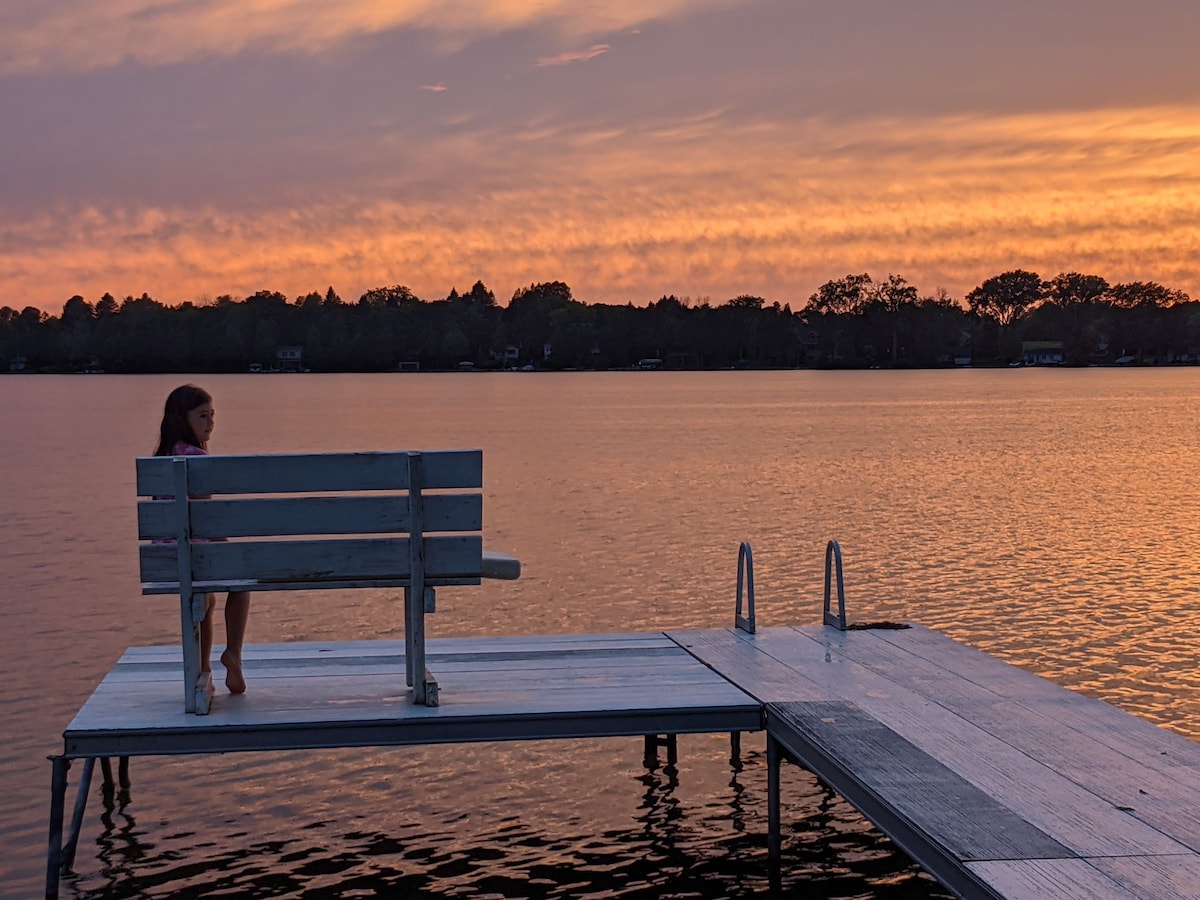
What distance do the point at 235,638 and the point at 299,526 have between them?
2.98ft

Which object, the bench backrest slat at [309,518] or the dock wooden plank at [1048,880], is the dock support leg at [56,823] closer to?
the bench backrest slat at [309,518]

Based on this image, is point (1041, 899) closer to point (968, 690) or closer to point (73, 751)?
point (968, 690)

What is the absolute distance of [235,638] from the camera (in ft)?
26.9

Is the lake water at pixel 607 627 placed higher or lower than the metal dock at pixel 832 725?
lower

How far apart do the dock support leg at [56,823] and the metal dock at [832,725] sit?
0.06 ft

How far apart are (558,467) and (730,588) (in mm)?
26470

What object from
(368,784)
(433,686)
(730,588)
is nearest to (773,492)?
(730,588)

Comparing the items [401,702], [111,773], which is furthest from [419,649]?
[111,773]

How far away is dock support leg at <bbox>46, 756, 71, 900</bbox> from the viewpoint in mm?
7809

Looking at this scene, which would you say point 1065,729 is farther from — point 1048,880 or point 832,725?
point 1048,880

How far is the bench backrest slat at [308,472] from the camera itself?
7.55 meters

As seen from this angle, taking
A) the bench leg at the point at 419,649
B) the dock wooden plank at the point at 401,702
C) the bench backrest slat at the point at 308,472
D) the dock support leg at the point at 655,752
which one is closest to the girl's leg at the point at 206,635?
the dock wooden plank at the point at 401,702

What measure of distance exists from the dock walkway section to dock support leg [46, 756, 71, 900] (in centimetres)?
389

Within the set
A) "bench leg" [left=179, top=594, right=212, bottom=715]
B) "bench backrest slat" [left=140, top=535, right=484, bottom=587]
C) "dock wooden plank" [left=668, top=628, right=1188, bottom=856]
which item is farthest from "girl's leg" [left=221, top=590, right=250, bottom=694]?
"dock wooden plank" [left=668, top=628, right=1188, bottom=856]
